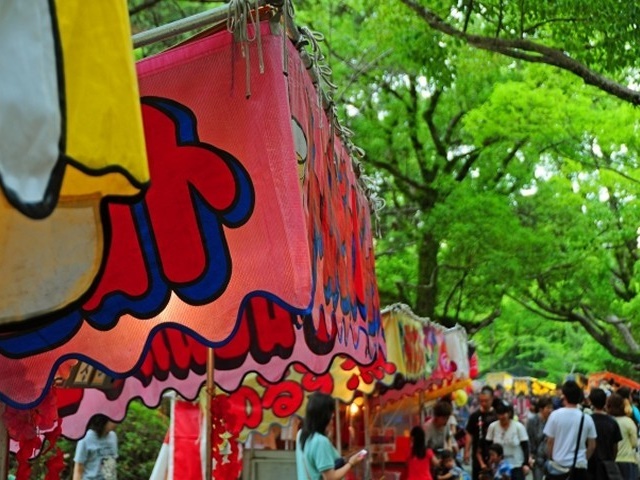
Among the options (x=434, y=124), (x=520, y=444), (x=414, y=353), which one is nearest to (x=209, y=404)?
(x=414, y=353)

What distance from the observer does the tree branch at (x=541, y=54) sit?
8719 millimetres

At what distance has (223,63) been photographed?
3.26 m

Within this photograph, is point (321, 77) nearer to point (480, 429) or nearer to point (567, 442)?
point (567, 442)

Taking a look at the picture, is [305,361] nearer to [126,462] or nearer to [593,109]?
[126,462]

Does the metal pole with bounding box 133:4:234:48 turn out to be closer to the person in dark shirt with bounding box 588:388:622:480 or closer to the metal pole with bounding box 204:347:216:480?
the metal pole with bounding box 204:347:216:480

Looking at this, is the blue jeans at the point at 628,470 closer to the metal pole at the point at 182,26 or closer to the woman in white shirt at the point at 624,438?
the woman in white shirt at the point at 624,438

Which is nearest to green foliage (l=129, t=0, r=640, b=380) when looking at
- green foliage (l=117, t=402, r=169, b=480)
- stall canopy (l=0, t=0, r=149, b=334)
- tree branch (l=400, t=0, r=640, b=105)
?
tree branch (l=400, t=0, r=640, b=105)

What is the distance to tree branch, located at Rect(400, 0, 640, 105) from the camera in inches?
343

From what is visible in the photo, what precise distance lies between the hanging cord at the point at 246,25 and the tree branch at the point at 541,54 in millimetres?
6227

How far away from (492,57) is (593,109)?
461cm

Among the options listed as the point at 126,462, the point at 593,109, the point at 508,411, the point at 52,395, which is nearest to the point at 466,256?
the point at 593,109

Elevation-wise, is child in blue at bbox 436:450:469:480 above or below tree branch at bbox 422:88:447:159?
below

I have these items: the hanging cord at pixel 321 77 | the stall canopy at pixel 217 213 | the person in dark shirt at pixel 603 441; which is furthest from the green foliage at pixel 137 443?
the stall canopy at pixel 217 213

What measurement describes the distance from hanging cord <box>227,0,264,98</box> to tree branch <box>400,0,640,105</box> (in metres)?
6.23
